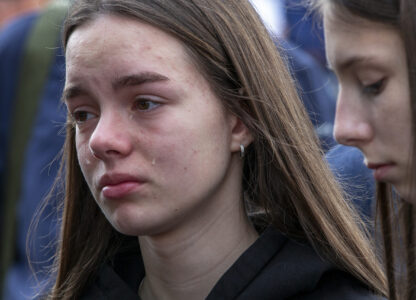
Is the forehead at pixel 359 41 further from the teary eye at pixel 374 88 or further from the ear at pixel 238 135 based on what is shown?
the ear at pixel 238 135

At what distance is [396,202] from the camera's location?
102 inches

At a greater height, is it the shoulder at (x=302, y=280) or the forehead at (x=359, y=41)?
the forehead at (x=359, y=41)

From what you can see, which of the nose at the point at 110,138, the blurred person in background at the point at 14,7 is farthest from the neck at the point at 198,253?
the blurred person in background at the point at 14,7

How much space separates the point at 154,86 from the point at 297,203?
550 millimetres

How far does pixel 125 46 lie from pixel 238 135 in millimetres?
438

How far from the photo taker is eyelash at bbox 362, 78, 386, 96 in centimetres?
238

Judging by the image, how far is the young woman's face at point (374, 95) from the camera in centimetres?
234

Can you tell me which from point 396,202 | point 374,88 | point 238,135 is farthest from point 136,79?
point 396,202

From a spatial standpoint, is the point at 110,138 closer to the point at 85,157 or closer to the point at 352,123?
the point at 85,157

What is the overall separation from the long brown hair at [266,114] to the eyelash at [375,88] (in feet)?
1.16

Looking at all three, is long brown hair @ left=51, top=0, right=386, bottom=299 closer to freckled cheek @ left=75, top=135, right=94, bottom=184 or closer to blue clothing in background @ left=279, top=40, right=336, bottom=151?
freckled cheek @ left=75, top=135, right=94, bottom=184

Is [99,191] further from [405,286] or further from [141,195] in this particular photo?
[405,286]

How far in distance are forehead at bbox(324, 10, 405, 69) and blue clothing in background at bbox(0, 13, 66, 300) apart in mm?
1871

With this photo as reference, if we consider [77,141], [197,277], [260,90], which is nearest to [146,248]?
[197,277]
